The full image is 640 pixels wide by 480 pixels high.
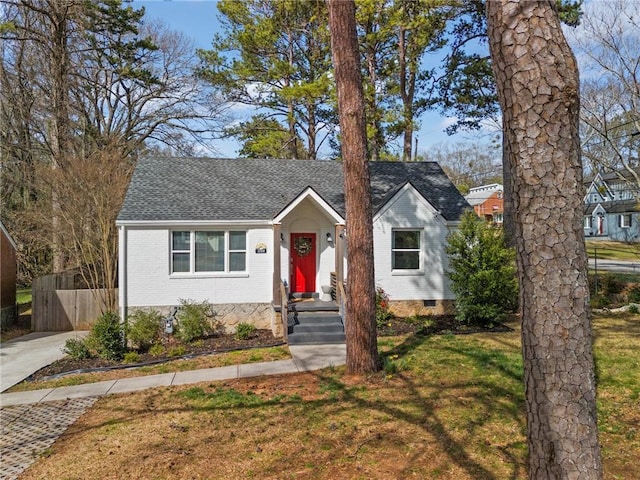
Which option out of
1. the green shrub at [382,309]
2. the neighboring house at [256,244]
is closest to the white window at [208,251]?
the neighboring house at [256,244]

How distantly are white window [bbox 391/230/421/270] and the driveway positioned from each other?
31.8 feet

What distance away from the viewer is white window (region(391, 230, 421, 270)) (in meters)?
13.7

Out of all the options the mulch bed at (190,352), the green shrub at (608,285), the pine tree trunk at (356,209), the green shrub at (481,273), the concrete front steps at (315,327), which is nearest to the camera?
the pine tree trunk at (356,209)

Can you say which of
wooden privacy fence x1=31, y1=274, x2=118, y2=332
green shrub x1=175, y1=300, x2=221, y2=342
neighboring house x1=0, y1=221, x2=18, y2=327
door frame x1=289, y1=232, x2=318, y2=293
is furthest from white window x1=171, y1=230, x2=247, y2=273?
neighboring house x1=0, y1=221, x2=18, y2=327

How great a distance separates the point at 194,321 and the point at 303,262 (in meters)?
3.86

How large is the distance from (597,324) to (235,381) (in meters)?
9.53

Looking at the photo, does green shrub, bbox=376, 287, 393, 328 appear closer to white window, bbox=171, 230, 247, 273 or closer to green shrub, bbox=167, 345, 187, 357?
white window, bbox=171, 230, 247, 273

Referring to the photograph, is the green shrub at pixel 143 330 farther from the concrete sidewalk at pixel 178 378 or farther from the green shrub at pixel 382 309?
the green shrub at pixel 382 309

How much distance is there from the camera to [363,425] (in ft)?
17.7

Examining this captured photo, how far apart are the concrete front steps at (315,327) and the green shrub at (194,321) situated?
2.59m

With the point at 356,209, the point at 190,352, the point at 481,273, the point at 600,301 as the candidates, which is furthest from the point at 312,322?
the point at 600,301

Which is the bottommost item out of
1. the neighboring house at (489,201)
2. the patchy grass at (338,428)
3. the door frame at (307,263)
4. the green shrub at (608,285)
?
the patchy grass at (338,428)

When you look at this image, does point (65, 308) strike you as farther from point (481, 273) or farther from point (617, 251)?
point (617, 251)

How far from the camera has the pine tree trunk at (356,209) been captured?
7.38m
